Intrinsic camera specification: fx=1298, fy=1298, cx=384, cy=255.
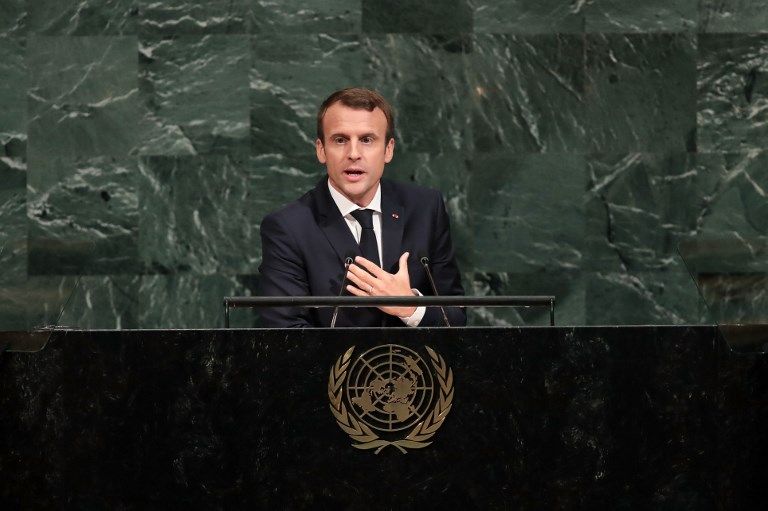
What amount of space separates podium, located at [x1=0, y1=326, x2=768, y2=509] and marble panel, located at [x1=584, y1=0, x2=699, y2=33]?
2790mm

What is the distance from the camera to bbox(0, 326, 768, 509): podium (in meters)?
2.96

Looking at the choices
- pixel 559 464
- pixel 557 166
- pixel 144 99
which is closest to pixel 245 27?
pixel 144 99

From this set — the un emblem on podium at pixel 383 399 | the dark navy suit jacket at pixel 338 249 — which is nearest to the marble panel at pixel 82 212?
the dark navy suit jacket at pixel 338 249

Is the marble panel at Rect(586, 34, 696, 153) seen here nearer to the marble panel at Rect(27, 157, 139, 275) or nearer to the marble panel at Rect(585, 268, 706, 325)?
the marble panel at Rect(585, 268, 706, 325)

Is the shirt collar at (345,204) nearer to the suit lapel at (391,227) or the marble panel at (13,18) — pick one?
the suit lapel at (391,227)

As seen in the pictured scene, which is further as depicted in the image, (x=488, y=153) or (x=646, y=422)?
(x=488, y=153)

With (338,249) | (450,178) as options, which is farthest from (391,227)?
(450,178)

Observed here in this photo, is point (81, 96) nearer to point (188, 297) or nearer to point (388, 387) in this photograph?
point (188, 297)

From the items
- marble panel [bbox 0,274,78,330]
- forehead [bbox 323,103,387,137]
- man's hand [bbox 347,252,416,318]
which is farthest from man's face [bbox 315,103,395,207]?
marble panel [bbox 0,274,78,330]

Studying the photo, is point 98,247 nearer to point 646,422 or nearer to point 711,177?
point 711,177

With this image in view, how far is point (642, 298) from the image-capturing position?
5.51 meters

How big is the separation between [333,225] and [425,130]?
1557 mm

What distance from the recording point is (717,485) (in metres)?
2.97

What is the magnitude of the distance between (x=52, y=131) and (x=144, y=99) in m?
0.42
